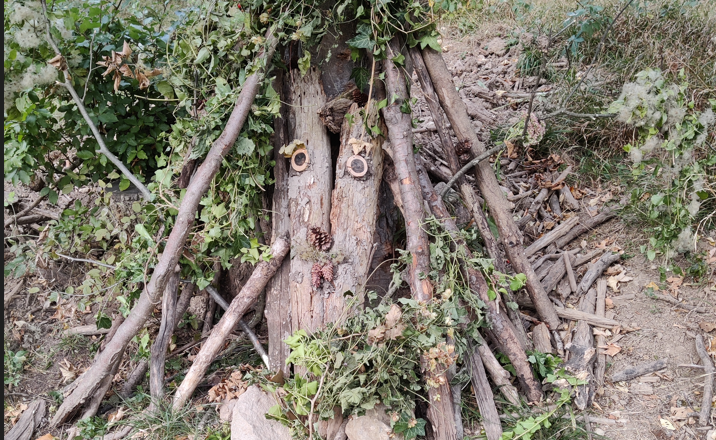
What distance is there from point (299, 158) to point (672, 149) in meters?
2.28

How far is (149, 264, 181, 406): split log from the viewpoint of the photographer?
328 cm

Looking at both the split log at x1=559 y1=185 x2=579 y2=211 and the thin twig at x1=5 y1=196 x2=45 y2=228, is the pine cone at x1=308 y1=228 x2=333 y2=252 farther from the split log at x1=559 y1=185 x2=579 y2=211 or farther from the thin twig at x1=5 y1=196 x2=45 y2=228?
the thin twig at x1=5 y1=196 x2=45 y2=228

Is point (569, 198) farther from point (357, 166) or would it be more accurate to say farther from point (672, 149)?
point (357, 166)

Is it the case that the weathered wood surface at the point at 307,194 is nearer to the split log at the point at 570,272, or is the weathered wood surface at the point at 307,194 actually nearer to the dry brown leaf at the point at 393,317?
the dry brown leaf at the point at 393,317

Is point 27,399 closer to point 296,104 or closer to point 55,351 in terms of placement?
point 55,351

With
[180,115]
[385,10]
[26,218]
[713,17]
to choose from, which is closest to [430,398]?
[385,10]

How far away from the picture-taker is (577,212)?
408 cm

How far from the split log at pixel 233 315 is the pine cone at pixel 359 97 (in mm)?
962

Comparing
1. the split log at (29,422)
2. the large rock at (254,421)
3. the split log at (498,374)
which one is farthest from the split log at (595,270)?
the split log at (29,422)

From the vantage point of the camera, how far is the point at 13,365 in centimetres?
359

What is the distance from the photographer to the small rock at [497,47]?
5.50 meters

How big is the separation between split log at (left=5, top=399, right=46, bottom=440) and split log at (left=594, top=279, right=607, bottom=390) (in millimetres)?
3374

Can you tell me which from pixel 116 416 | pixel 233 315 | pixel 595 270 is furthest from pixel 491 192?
pixel 116 416

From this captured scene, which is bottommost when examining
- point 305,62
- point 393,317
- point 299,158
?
point 393,317
